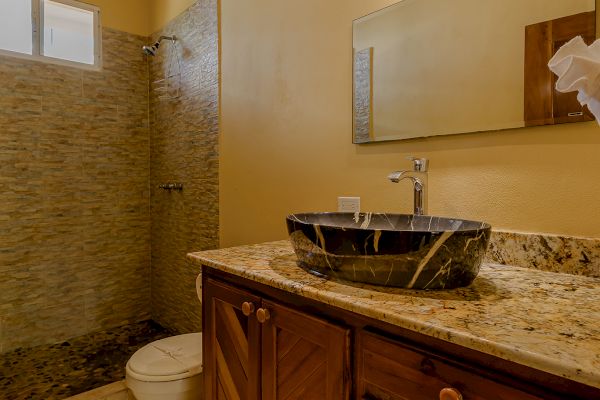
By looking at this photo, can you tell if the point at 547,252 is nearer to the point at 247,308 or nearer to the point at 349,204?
the point at 349,204

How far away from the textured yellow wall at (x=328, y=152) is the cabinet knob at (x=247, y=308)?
2.13 ft

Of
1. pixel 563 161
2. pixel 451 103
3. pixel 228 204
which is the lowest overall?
pixel 228 204

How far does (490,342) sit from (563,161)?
686 millimetres

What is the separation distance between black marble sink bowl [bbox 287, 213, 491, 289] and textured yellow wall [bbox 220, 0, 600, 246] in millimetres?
332

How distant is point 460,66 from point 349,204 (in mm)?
641

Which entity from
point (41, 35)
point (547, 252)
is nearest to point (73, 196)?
point (41, 35)

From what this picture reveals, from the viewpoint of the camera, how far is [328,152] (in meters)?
1.64

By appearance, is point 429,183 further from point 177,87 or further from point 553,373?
point 177,87

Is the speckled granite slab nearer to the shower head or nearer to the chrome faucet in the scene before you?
the chrome faucet

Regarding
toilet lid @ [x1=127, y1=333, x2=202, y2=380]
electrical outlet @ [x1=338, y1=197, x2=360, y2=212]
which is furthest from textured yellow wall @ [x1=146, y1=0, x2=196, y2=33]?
toilet lid @ [x1=127, y1=333, x2=202, y2=380]

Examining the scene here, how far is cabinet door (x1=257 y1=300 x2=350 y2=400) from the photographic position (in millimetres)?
806

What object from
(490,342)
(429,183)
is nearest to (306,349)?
(490,342)

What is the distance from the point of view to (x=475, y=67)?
1.16 metres

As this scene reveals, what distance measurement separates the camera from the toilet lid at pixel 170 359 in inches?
62.8
